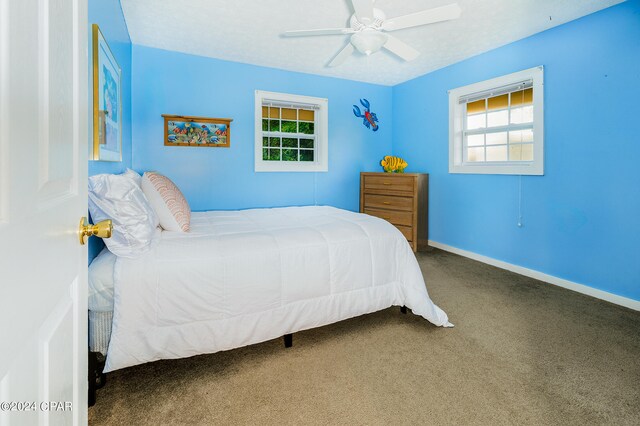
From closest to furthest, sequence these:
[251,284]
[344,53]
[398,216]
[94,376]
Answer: [94,376] < [251,284] < [344,53] < [398,216]

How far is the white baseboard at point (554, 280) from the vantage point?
2688 millimetres

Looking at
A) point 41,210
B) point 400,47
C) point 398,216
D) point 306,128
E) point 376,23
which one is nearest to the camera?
point 41,210

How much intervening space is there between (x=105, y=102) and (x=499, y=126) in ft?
12.9

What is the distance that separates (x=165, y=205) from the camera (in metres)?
2.11

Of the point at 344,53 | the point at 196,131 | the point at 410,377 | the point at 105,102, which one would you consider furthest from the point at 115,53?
the point at 410,377

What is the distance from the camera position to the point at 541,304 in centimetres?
268

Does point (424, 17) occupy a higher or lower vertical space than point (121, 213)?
higher

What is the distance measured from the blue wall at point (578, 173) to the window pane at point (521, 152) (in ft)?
0.88

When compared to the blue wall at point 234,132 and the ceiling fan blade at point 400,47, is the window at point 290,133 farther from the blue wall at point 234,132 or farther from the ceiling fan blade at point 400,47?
the ceiling fan blade at point 400,47

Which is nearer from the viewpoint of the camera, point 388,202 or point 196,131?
point 196,131

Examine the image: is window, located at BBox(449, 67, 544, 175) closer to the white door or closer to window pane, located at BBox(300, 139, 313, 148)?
window pane, located at BBox(300, 139, 313, 148)

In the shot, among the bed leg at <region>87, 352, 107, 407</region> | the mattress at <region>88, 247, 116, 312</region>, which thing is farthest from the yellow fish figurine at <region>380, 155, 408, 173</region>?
the bed leg at <region>87, 352, 107, 407</region>

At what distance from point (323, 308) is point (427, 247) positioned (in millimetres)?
2927

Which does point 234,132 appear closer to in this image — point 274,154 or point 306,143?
point 274,154
